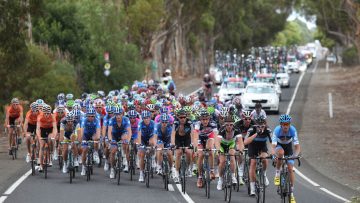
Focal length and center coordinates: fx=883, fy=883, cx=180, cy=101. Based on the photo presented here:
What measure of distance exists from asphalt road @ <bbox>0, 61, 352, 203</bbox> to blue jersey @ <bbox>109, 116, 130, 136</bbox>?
1173mm

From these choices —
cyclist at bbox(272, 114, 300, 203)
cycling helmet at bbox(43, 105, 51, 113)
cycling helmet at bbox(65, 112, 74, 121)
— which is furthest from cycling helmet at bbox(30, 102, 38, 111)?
cyclist at bbox(272, 114, 300, 203)

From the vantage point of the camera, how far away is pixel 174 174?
1942 cm

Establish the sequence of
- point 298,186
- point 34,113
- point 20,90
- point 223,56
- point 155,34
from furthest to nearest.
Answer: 1. point 223,56
2. point 155,34
3. point 20,90
4. point 34,113
5. point 298,186

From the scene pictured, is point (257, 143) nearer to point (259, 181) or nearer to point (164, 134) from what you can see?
point (259, 181)

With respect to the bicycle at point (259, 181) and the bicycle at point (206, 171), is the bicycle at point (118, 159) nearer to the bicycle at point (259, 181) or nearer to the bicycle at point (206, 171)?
the bicycle at point (206, 171)

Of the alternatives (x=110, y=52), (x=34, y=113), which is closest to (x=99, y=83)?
(x=110, y=52)

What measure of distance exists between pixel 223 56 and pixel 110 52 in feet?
150

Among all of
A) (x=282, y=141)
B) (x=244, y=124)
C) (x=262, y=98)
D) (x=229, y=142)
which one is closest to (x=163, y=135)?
(x=229, y=142)

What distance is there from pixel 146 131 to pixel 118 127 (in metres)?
0.84

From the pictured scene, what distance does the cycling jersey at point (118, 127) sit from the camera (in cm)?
2061

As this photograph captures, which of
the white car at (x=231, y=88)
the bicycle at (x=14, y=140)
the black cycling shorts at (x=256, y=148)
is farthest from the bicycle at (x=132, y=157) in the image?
the white car at (x=231, y=88)

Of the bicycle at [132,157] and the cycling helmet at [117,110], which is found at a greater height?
the cycling helmet at [117,110]

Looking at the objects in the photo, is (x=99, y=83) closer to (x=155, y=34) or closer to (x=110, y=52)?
(x=110, y=52)

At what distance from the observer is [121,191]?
19109 mm
